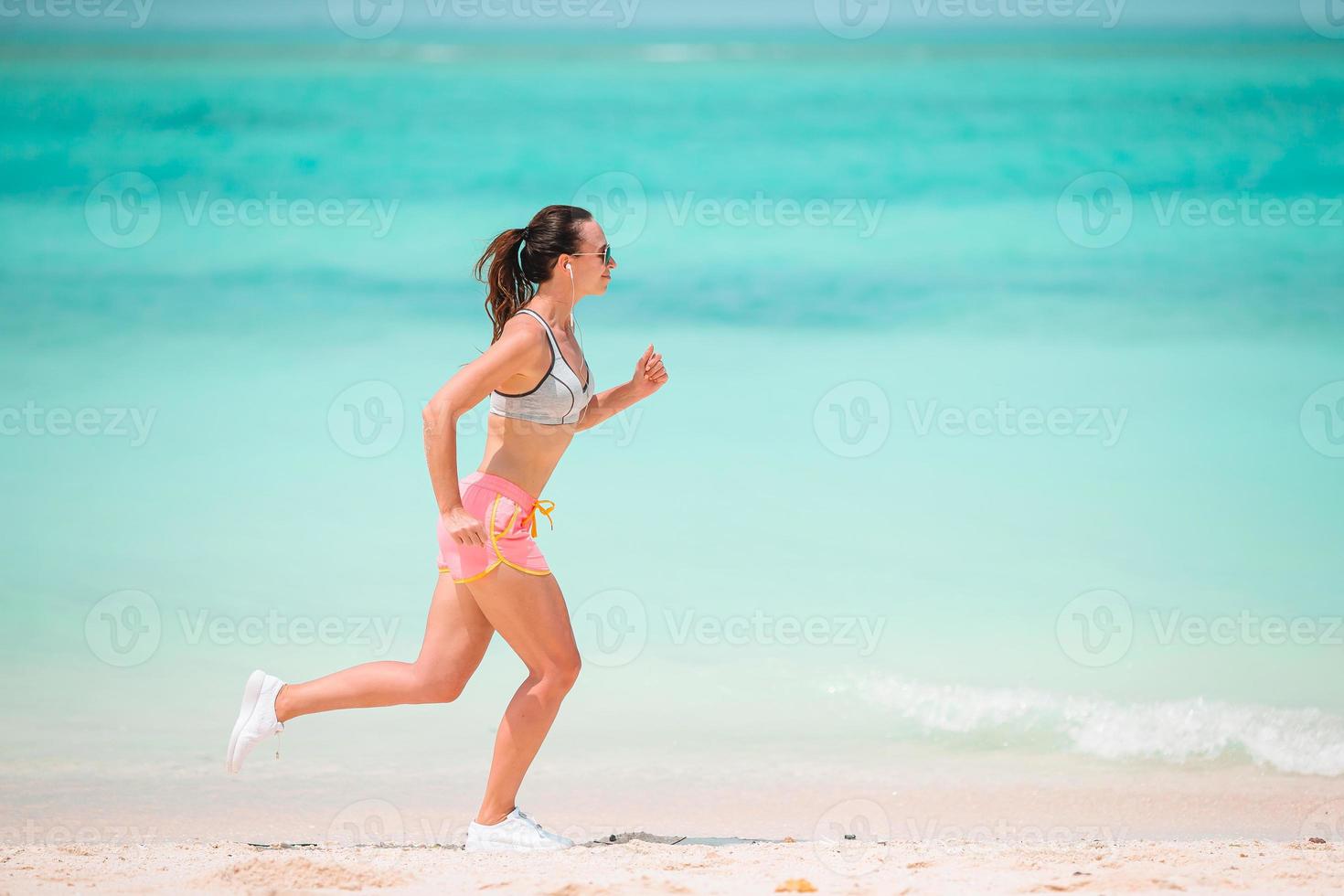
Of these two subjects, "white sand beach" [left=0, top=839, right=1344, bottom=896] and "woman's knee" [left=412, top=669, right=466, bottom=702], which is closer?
"white sand beach" [left=0, top=839, right=1344, bottom=896]

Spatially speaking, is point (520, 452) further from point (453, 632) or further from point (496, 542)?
point (453, 632)

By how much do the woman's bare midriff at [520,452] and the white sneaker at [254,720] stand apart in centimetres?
75

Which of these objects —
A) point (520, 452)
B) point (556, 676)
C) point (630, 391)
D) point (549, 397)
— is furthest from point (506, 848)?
point (630, 391)

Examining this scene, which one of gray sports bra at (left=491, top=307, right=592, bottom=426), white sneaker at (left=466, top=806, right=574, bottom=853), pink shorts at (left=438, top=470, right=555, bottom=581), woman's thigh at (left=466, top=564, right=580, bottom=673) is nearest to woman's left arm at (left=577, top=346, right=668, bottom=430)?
gray sports bra at (left=491, top=307, right=592, bottom=426)

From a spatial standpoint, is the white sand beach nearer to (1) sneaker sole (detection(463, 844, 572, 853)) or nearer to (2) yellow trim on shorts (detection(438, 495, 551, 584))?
(1) sneaker sole (detection(463, 844, 572, 853))

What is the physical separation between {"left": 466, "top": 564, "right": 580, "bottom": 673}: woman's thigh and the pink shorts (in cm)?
2

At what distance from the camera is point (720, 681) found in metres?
4.52

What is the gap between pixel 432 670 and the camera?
295 cm

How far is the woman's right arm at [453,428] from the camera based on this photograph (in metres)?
2.71

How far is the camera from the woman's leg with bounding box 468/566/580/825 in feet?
9.45

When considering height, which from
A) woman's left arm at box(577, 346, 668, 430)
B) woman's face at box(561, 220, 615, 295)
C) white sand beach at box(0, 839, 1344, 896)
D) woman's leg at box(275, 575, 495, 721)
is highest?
woman's face at box(561, 220, 615, 295)

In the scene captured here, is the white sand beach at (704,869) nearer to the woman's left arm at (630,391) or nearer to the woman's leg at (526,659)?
the woman's leg at (526,659)

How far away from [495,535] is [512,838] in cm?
70

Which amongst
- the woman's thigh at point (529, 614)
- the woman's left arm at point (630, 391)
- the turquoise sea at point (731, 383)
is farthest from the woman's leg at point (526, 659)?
the turquoise sea at point (731, 383)
